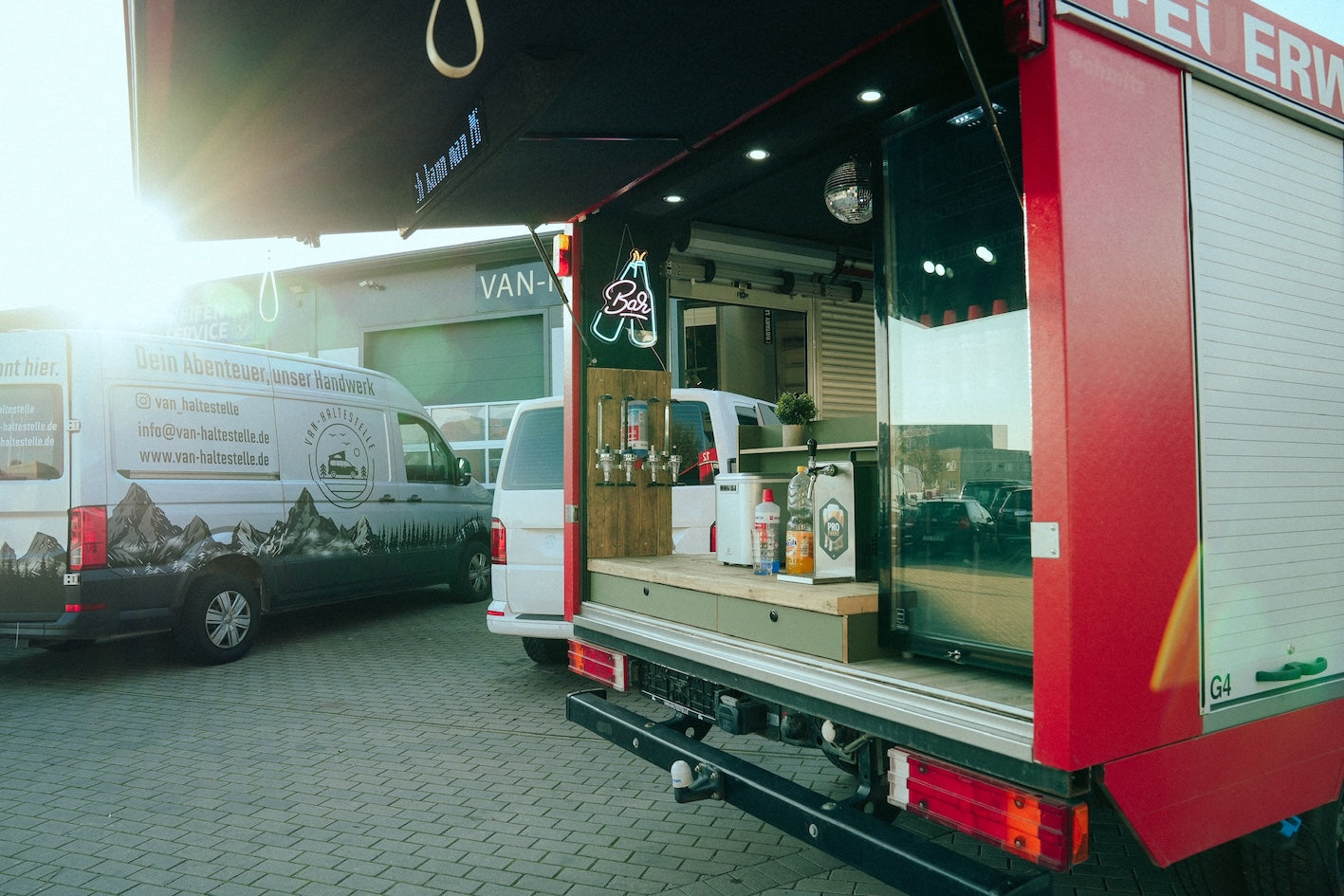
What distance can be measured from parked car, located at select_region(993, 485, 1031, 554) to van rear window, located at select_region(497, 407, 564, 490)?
3.92m

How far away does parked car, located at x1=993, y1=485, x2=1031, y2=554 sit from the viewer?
104 inches

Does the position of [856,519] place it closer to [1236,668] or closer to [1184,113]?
[1236,668]

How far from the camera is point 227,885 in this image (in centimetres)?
362

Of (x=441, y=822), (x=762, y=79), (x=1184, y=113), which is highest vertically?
(x=762, y=79)

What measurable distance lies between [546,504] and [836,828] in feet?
12.9

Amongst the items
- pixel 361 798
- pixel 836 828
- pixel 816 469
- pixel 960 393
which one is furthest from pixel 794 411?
pixel 361 798

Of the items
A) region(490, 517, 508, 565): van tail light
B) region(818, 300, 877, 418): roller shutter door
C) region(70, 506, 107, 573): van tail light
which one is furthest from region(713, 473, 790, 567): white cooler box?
region(70, 506, 107, 573): van tail light

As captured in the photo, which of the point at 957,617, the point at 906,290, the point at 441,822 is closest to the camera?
the point at 957,617

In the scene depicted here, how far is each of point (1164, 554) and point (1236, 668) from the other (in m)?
0.48

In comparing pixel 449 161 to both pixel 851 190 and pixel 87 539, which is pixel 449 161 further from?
pixel 87 539

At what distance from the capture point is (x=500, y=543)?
6.40 meters

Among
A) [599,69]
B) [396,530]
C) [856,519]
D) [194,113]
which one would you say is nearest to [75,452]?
[396,530]

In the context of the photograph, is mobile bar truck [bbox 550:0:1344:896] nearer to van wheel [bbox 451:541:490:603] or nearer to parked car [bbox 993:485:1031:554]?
parked car [bbox 993:485:1031:554]

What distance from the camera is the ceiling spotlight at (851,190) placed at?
143 inches
